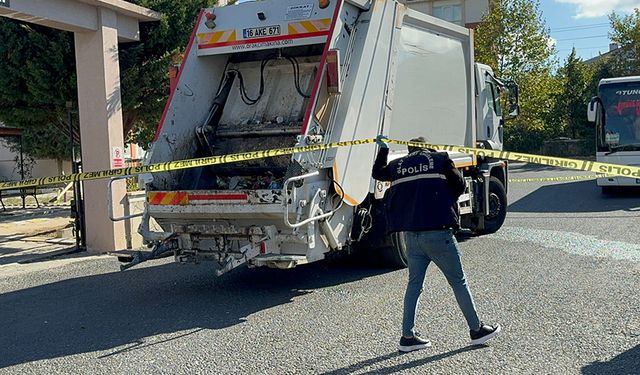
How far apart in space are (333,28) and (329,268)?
3.09 meters

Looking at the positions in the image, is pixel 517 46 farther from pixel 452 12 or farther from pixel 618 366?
pixel 618 366

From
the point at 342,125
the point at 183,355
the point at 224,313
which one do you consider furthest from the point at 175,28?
the point at 183,355

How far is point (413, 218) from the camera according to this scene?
16.6ft

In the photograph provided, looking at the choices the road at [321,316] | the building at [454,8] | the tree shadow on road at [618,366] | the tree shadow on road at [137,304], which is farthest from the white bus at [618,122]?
the building at [454,8]

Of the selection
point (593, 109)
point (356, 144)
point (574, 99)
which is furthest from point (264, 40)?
point (574, 99)

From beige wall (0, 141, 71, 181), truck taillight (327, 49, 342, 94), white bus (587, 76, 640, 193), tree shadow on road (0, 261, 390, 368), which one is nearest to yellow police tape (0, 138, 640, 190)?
truck taillight (327, 49, 342, 94)

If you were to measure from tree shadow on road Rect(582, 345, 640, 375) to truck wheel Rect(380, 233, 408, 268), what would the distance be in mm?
3221

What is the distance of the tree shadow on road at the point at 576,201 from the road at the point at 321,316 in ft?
13.4

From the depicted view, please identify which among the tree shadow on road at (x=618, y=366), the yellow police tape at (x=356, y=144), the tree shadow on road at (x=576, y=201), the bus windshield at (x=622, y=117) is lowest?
the tree shadow on road at (x=618, y=366)

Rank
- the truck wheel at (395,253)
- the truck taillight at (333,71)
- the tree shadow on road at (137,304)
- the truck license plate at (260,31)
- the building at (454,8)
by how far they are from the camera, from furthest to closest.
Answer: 1. the building at (454,8)
2. the truck wheel at (395,253)
3. the truck license plate at (260,31)
4. the truck taillight at (333,71)
5. the tree shadow on road at (137,304)

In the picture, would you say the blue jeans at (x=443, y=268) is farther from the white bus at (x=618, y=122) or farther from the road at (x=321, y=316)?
the white bus at (x=618, y=122)

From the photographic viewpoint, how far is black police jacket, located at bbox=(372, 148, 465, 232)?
5047 millimetres

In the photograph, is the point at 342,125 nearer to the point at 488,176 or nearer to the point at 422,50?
the point at 422,50

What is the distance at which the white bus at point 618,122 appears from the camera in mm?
14609
